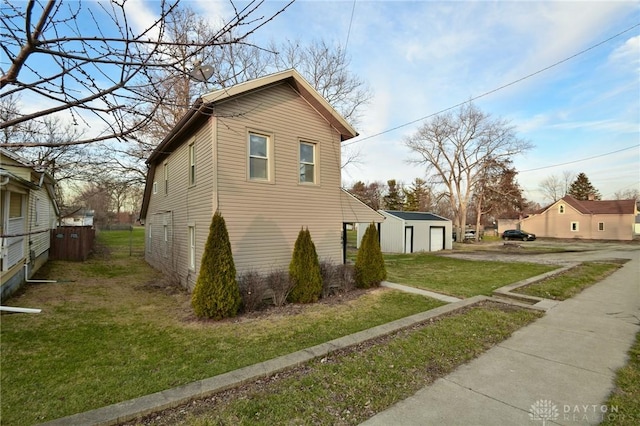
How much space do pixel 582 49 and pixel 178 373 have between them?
47.1 ft

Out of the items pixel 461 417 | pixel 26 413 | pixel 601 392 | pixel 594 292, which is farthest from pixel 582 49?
pixel 26 413

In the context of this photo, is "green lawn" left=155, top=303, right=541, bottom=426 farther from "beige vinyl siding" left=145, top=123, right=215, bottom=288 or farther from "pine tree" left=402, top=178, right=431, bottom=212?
"pine tree" left=402, top=178, right=431, bottom=212

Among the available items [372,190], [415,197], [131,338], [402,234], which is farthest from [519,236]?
[131,338]

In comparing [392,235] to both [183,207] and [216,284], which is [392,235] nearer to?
[183,207]

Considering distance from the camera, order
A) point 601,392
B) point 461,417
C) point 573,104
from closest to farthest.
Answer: point 461,417
point 601,392
point 573,104

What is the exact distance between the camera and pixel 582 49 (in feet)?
32.6

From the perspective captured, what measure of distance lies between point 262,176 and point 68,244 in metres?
12.8

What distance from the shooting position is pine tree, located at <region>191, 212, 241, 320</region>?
6.06m

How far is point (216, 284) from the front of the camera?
6145 mm

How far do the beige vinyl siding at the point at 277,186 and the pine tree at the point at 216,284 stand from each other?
112 cm

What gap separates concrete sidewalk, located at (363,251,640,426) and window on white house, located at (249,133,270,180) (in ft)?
20.8

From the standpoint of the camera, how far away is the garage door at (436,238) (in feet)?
79.4

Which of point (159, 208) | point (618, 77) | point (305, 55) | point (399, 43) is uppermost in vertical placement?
point (305, 55)

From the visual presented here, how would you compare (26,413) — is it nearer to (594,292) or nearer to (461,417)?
(461,417)
